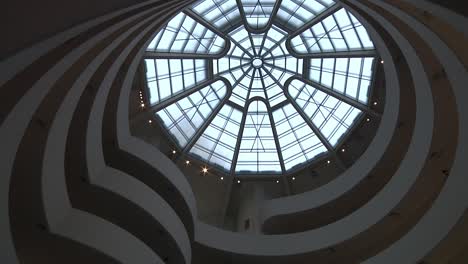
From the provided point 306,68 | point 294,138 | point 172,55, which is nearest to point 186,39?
point 172,55

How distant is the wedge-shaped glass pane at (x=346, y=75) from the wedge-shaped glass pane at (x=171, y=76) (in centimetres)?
693

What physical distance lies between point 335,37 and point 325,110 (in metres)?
4.81

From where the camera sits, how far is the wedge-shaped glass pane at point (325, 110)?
26.3 meters

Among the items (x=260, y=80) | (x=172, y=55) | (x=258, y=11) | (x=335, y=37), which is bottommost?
(x=172, y=55)

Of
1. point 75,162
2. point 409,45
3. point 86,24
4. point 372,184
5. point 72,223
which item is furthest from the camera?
point 372,184

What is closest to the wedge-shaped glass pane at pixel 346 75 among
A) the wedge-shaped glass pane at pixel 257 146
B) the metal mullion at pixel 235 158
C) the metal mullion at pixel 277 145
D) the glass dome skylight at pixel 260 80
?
the glass dome skylight at pixel 260 80

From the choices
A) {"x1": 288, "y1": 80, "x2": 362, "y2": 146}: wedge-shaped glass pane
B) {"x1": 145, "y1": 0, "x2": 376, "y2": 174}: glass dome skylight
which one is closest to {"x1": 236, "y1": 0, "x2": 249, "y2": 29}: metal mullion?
{"x1": 145, "y1": 0, "x2": 376, "y2": 174}: glass dome skylight

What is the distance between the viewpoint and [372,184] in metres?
22.6

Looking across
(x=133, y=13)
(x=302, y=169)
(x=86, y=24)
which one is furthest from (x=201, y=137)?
(x=86, y=24)

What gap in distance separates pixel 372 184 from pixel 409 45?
420 inches

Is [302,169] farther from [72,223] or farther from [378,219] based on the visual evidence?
[72,223]

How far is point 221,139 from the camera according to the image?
28.0 metres

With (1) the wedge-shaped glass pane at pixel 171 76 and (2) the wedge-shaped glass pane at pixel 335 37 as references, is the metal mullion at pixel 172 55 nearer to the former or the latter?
(1) the wedge-shaped glass pane at pixel 171 76

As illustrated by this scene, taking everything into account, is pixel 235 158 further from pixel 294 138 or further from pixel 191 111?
pixel 191 111
